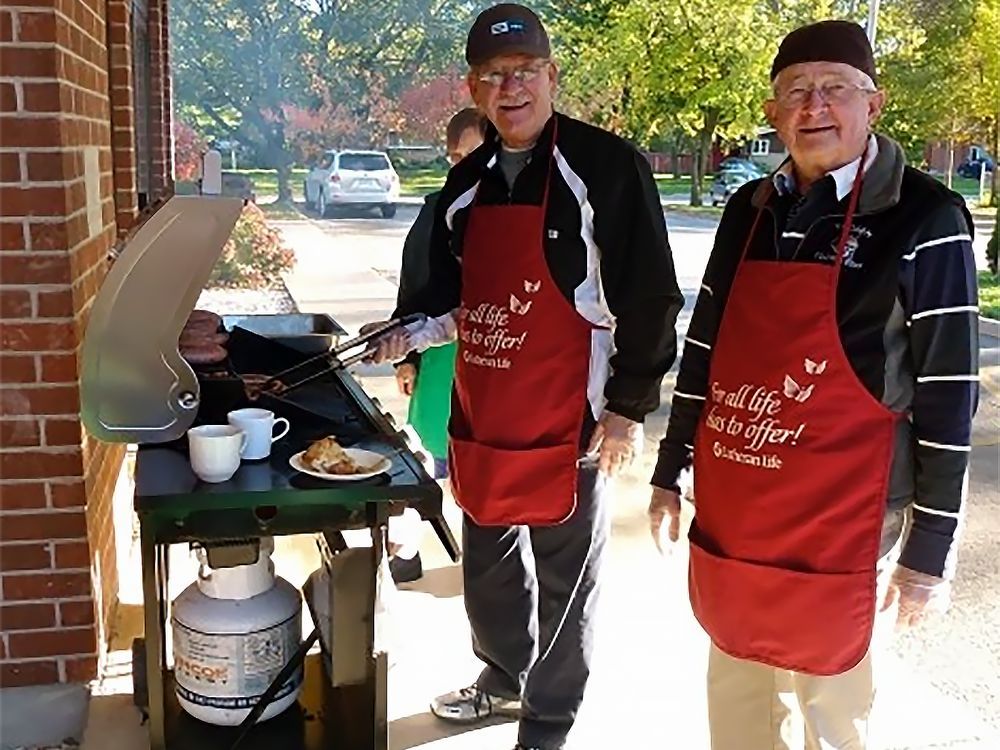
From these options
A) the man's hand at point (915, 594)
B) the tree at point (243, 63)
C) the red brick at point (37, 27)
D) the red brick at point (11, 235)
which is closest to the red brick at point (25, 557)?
the red brick at point (11, 235)

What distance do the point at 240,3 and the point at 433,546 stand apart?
478cm

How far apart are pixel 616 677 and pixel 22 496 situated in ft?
5.17

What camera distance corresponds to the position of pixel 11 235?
2.25 m

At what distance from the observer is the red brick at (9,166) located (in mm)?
2211

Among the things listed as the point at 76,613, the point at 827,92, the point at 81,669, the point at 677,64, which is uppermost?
the point at 677,64

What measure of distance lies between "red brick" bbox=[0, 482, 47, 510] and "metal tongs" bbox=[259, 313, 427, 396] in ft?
1.93

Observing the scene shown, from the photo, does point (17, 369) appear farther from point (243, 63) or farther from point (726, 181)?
point (726, 181)

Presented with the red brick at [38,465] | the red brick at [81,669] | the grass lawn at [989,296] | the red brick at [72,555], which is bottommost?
the red brick at [81,669]

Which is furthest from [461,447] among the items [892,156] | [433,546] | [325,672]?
[433,546]

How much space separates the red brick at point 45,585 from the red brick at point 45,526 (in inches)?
3.6

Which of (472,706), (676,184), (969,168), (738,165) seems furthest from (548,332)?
(969,168)

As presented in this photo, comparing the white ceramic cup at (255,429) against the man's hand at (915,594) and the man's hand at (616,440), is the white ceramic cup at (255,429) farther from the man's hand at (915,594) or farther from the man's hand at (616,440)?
the man's hand at (915,594)

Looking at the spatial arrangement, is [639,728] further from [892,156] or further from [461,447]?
[892,156]

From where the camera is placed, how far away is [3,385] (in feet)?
7.57
